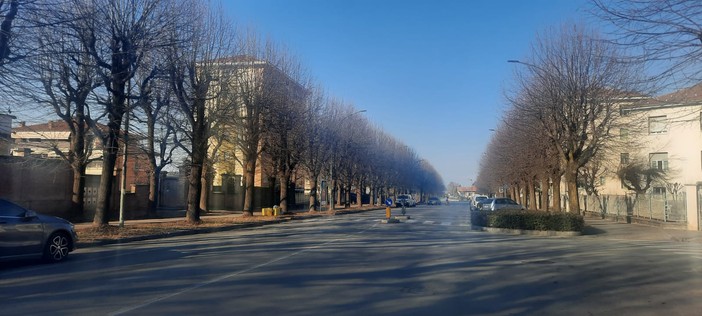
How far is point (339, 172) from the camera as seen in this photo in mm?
54250

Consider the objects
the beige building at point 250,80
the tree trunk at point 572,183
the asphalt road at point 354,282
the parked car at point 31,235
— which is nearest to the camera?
the asphalt road at point 354,282

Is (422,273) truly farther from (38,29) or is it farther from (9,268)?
(38,29)

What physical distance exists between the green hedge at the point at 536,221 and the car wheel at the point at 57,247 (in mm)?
17873

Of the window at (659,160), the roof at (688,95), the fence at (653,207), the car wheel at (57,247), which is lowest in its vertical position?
the car wheel at (57,247)

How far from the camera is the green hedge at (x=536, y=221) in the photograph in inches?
920

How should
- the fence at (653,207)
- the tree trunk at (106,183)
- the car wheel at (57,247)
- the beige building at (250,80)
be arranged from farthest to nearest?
the beige building at (250,80)
the fence at (653,207)
the tree trunk at (106,183)
the car wheel at (57,247)

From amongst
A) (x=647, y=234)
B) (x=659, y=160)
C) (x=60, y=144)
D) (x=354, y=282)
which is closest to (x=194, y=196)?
(x=354, y=282)

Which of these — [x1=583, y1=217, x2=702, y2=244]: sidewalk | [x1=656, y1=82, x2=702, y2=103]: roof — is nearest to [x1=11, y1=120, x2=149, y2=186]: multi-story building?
[x1=583, y1=217, x2=702, y2=244]: sidewalk

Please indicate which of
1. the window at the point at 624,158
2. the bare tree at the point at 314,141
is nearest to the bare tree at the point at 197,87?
the bare tree at the point at 314,141

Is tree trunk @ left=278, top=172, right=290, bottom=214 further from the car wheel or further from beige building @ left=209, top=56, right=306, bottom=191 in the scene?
the car wheel

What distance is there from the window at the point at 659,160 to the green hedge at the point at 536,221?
2311 cm

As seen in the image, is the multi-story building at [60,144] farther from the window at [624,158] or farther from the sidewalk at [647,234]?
the window at [624,158]

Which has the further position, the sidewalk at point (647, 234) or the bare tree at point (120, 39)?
the sidewalk at point (647, 234)

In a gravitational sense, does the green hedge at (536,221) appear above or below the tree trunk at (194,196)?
below
